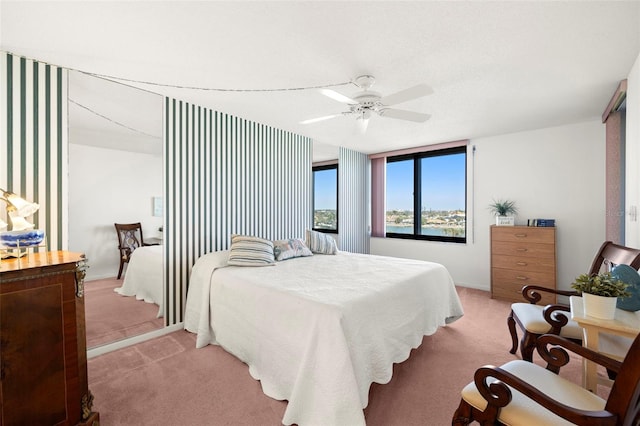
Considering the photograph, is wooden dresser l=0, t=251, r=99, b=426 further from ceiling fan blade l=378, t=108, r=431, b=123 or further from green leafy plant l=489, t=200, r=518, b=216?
green leafy plant l=489, t=200, r=518, b=216

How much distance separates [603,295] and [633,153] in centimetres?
162

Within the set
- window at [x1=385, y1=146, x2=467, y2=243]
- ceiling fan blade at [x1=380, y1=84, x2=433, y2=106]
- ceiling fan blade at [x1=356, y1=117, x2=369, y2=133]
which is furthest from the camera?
window at [x1=385, y1=146, x2=467, y2=243]

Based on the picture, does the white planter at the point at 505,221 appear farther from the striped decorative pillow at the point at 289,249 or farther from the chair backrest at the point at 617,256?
the striped decorative pillow at the point at 289,249

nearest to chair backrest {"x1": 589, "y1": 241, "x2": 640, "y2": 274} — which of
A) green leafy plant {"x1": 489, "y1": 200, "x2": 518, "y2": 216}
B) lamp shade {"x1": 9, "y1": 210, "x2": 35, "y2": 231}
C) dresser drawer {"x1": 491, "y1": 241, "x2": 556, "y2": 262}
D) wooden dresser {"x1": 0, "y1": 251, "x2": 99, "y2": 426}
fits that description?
dresser drawer {"x1": 491, "y1": 241, "x2": 556, "y2": 262}

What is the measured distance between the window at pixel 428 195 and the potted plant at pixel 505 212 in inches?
21.8

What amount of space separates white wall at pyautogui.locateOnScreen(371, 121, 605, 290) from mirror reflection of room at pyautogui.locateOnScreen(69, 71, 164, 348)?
4.47 meters

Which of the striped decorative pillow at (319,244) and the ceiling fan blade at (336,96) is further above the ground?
the ceiling fan blade at (336,96)

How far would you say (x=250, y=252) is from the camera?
9.80 ft

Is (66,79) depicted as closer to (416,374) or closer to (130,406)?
(130,406)

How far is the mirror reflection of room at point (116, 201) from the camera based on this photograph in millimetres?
2478

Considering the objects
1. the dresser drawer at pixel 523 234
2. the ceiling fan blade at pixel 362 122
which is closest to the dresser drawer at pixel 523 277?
the dresser drawer at pixel 523 234

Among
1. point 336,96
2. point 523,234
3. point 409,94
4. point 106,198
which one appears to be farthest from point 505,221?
point 106,198

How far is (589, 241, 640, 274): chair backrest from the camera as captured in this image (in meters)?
1.90

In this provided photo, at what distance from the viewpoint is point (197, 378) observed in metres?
2.15
